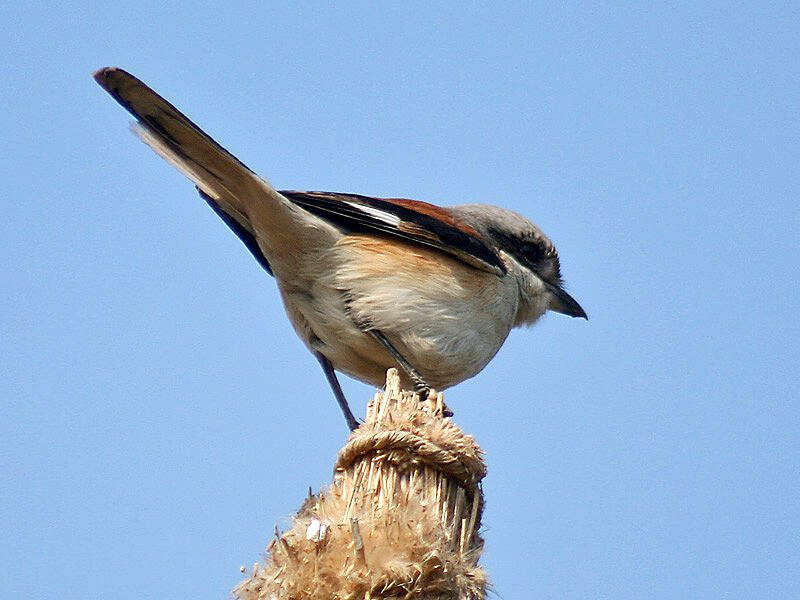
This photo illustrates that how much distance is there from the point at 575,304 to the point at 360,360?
2.12 meters

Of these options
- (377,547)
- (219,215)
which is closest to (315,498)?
(377,547)

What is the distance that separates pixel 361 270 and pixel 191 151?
3.55 feet

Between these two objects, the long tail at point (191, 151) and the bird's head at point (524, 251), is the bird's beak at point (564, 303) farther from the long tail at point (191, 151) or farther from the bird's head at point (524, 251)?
the long tail at point (191, 151)

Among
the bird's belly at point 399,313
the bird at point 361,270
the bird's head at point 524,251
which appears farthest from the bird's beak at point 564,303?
the bird's belly at point 399,313

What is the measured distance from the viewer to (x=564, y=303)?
22.8ft

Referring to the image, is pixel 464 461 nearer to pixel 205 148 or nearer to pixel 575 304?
pixel 205 148

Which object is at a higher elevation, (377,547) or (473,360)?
(473,360)

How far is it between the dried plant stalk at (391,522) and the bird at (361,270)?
173cm

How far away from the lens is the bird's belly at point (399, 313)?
208 inches

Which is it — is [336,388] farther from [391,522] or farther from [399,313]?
[391,522]

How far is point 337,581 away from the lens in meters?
2.87

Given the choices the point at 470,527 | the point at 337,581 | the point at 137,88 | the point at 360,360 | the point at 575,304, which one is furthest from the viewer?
the point at 575,304

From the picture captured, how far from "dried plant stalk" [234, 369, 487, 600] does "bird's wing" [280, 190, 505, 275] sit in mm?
2180

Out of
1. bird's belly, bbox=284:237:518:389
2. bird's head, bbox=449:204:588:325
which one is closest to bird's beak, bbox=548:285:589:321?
bird's head, bbox=449:204:588:325
